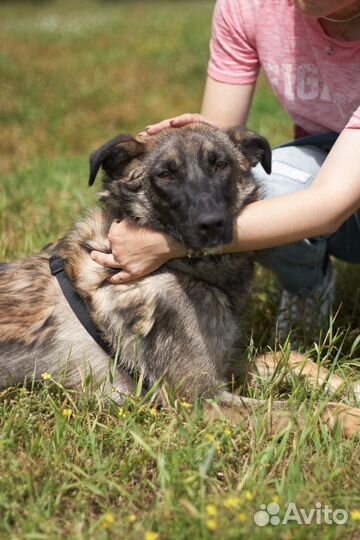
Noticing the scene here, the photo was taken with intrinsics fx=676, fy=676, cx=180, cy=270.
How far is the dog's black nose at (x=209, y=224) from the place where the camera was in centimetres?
253

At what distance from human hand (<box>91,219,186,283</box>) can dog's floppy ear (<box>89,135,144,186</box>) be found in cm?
27

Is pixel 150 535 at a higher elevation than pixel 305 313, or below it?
higher

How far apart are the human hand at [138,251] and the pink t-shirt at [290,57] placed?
1131 mm

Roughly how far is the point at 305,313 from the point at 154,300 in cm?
106

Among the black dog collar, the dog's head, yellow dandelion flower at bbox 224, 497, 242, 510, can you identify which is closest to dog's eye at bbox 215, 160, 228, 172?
the dog's head

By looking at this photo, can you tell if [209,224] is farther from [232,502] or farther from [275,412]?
[232,502]

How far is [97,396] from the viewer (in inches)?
106

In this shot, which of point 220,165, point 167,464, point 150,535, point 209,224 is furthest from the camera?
point 220,165

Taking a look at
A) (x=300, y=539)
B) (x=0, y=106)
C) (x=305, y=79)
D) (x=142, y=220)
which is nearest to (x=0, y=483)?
(x=300, y=539)

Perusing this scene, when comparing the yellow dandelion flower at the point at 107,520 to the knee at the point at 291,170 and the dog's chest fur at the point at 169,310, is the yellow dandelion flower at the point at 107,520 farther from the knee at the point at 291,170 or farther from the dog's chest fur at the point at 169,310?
the knee at the point at 291,170

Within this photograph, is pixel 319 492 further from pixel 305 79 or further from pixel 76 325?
pixel 305 79

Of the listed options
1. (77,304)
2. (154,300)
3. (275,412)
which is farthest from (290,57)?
(275,412)

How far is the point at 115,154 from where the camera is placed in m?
2.84

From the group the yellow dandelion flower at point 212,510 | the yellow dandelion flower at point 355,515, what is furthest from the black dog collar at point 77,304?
the yellow dandelion flower at point 355,515
